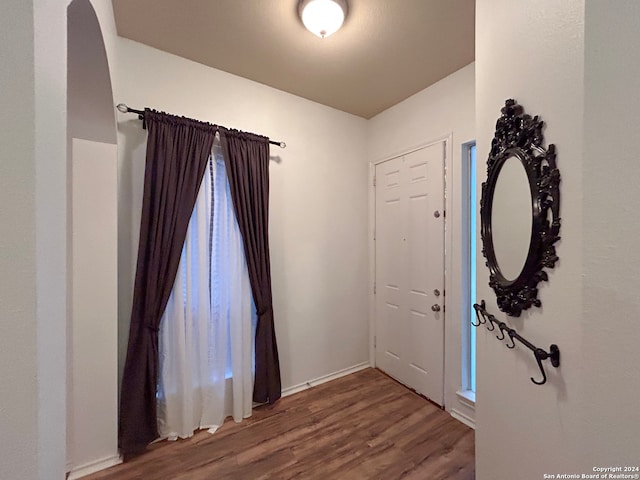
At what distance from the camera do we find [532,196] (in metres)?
0.90

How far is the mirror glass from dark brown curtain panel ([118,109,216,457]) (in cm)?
179

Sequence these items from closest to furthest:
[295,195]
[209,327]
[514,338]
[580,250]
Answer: [580,250] < [514,338] < [209,327] < [295,195]

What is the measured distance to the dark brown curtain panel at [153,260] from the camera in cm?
160

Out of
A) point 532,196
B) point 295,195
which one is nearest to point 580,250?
point 532,196

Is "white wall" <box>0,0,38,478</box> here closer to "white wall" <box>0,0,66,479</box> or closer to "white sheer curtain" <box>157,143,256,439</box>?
"white wall" <box>0,0,66,479</box>

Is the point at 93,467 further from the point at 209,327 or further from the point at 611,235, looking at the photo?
the point at 611,235

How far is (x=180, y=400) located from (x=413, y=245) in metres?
2.20

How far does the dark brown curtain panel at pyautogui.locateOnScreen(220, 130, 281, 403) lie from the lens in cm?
197

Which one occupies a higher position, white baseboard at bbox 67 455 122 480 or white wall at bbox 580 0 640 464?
white wall at bbox 580 0 640 464

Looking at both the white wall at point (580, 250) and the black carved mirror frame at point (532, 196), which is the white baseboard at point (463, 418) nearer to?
the white wall at point (580, 250)

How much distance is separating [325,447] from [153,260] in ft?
5.42

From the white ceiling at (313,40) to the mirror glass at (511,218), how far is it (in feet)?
3.76

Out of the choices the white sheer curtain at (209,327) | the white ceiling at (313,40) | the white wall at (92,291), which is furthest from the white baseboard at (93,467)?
the white ceiling at (313,40)

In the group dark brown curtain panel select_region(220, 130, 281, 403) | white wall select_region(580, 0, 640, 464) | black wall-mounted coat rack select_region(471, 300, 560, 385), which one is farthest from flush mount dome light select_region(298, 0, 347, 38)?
black wall-mounted coat rack select_region(471, 300, 560, 385)
